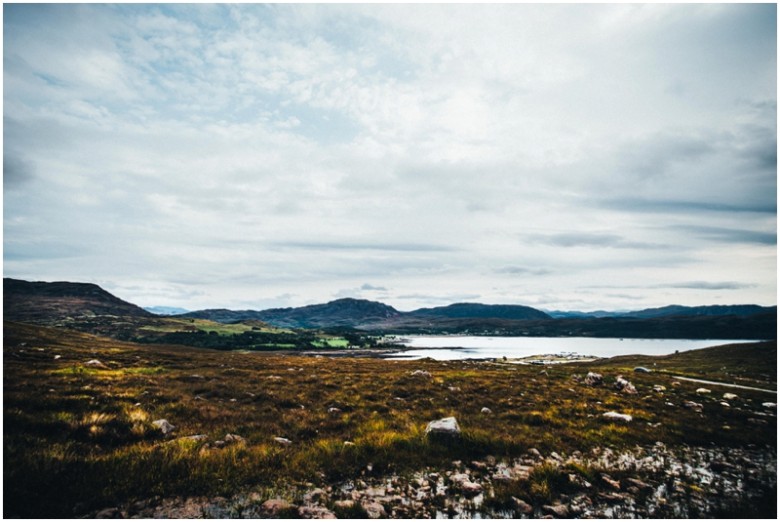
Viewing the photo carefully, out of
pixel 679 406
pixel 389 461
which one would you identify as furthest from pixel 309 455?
pixel 679 406

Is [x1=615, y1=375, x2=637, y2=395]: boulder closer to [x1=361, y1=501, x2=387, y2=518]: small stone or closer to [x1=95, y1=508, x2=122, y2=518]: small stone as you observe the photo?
[x1=361, y1=501, x2=387, y2=518]: small stone

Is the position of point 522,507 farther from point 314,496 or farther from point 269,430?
point 269,430

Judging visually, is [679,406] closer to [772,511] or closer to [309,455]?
[772,511]

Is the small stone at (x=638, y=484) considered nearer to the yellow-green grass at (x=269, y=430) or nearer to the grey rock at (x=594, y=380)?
the yellow-green grass at (x=269, y=430)

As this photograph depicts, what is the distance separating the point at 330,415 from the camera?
14.4 metres

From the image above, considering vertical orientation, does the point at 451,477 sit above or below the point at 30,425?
below

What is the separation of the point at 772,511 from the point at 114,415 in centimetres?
1818

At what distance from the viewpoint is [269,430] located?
11.9m

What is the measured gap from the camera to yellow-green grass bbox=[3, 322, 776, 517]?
23.9 feet

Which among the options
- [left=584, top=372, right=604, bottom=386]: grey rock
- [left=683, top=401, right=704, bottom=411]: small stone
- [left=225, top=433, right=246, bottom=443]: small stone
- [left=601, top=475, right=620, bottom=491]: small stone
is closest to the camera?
[left=601, top=475, right=620, bottom=491]: small stone

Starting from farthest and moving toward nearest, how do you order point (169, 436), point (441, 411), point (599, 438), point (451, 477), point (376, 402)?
point (376, 402) < point (441, 411) < point (599, 438) < point (169, 436) < point (451, 477)

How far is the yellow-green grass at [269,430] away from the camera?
7.29 metres

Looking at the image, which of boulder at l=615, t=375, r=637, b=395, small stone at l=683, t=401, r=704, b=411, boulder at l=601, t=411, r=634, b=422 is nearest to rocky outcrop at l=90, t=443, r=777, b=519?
boulder at l=601, t=411, r=634, b=422

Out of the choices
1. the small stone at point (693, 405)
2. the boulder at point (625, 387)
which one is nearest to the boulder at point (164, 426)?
the small stone at point (693, 405)
